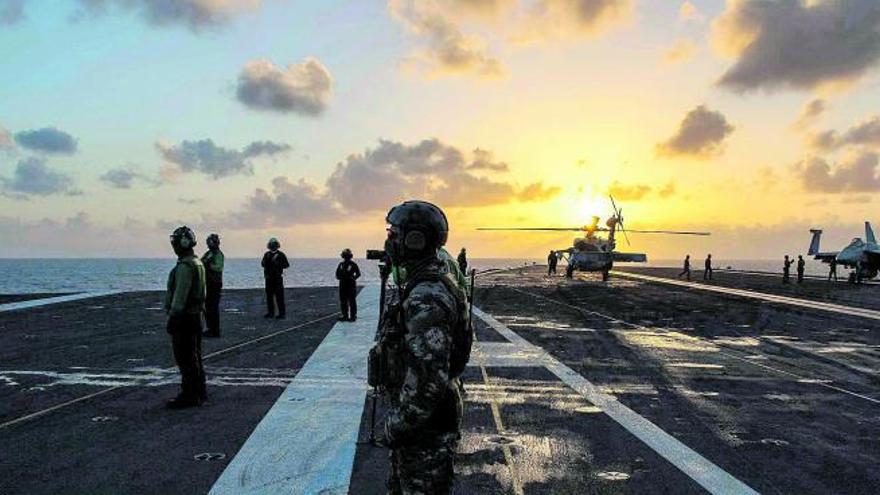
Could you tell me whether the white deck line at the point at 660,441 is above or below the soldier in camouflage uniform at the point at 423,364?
below

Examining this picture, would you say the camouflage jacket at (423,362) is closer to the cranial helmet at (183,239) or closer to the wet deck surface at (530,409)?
the wet deck surface at (530,409)

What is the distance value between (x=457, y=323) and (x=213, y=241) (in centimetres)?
1197

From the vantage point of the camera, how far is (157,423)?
23.3 ft

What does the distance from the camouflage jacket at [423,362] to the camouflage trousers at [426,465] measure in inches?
→ 4.0

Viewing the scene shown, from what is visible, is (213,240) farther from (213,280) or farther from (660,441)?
(660,441)

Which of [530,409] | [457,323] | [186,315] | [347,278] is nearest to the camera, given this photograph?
[457,323]

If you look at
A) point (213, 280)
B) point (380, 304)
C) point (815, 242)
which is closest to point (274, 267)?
point (213, 280)

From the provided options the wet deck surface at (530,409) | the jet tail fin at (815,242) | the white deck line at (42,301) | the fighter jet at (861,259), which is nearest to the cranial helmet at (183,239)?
the wet deck surface at (530,409)


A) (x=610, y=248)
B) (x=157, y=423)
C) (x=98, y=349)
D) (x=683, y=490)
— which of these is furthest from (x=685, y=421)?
(x=610, y=248)

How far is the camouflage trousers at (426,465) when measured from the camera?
3090 mm

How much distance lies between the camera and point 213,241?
45.5 feet

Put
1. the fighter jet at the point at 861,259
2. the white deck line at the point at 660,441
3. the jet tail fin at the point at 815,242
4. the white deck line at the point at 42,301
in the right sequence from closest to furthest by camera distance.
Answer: the white deck line at the point at 660,441
the white deck line at the point at 42,301
the fighter jet at the point at 861,259
the jet tail fin at the point at 815,242

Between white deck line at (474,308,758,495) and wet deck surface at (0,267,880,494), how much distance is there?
10 centimetres

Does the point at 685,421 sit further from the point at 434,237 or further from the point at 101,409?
the point at 101,409
